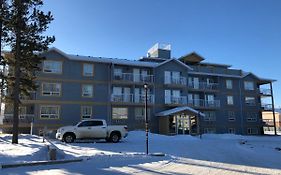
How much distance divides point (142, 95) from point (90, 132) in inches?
625

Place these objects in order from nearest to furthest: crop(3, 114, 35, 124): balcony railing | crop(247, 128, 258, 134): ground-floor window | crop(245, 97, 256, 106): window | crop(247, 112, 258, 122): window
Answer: crop(3, 114, 35, 124): balcony railing < crop(247, 128, 258, 134): ground-floor window < crop(247, 112, 258, 122): window < crop(245, 97, 256, 106): window

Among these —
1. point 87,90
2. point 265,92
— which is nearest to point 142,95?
point 87,90

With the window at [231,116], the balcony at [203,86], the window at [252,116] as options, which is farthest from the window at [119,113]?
the window at [252,116]

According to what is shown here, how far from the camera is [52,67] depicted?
1436 inches

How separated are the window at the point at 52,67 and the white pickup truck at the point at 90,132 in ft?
42.1

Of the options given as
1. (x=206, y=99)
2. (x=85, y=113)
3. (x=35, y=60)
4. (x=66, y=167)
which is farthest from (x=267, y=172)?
(x=206, y=99)

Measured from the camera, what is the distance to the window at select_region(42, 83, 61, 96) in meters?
35.6

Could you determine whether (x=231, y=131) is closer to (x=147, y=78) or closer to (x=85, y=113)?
(x=147, y=78)

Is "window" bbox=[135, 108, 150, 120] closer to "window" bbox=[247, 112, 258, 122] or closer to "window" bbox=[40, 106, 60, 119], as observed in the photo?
"window" bbox=[40, 106, 60, 119]

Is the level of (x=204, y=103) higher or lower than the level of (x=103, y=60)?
lower

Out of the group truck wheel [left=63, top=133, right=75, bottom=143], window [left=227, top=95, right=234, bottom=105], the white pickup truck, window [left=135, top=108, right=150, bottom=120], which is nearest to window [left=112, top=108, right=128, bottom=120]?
window [left=135, top=108, right=150, bottom=120]

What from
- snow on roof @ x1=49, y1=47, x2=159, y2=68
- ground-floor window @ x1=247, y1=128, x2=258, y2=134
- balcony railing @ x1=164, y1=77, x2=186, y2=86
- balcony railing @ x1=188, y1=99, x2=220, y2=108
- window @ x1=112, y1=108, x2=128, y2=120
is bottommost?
ground-floor window @ x1=247, y1=128, x2=258, y2=134

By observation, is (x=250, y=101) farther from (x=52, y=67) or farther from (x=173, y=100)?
(x=52, y=67)

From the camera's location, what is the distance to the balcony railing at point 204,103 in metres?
43.4
